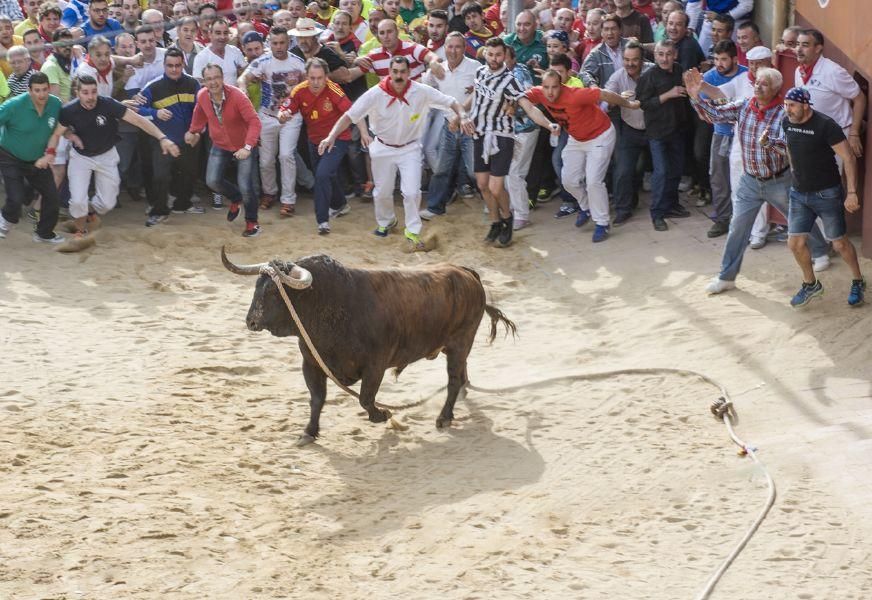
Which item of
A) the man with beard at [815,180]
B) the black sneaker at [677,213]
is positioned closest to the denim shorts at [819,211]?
the man with beard at [815,180]

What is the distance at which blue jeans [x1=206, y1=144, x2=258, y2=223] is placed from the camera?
14.2 metres

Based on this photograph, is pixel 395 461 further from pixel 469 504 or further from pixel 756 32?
pixel 756 32

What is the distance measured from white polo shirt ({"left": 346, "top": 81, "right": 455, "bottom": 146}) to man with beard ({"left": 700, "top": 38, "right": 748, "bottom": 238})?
2.71 m

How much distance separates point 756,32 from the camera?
13.0 m

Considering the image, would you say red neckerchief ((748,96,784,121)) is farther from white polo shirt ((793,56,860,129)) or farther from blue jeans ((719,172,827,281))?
white polo shirt ((793,56,860,129))

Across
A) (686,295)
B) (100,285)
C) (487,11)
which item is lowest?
(100,285)

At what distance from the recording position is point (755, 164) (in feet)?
37.5

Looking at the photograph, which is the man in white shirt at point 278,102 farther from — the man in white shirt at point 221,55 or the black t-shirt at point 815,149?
the black t-shirt at point 815,149

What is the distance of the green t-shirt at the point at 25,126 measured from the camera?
13.4 meters

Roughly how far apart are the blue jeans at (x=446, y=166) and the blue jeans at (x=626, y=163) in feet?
5.43

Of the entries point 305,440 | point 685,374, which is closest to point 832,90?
point 685,374

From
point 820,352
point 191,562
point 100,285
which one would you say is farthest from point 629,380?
point 100,285

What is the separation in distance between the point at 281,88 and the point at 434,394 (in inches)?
206

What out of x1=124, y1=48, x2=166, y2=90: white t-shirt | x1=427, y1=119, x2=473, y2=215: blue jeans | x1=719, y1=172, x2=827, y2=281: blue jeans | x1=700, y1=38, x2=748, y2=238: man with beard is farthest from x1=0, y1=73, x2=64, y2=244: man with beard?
x1=719, y1=172, x2=827, y2=281: blue jeans
